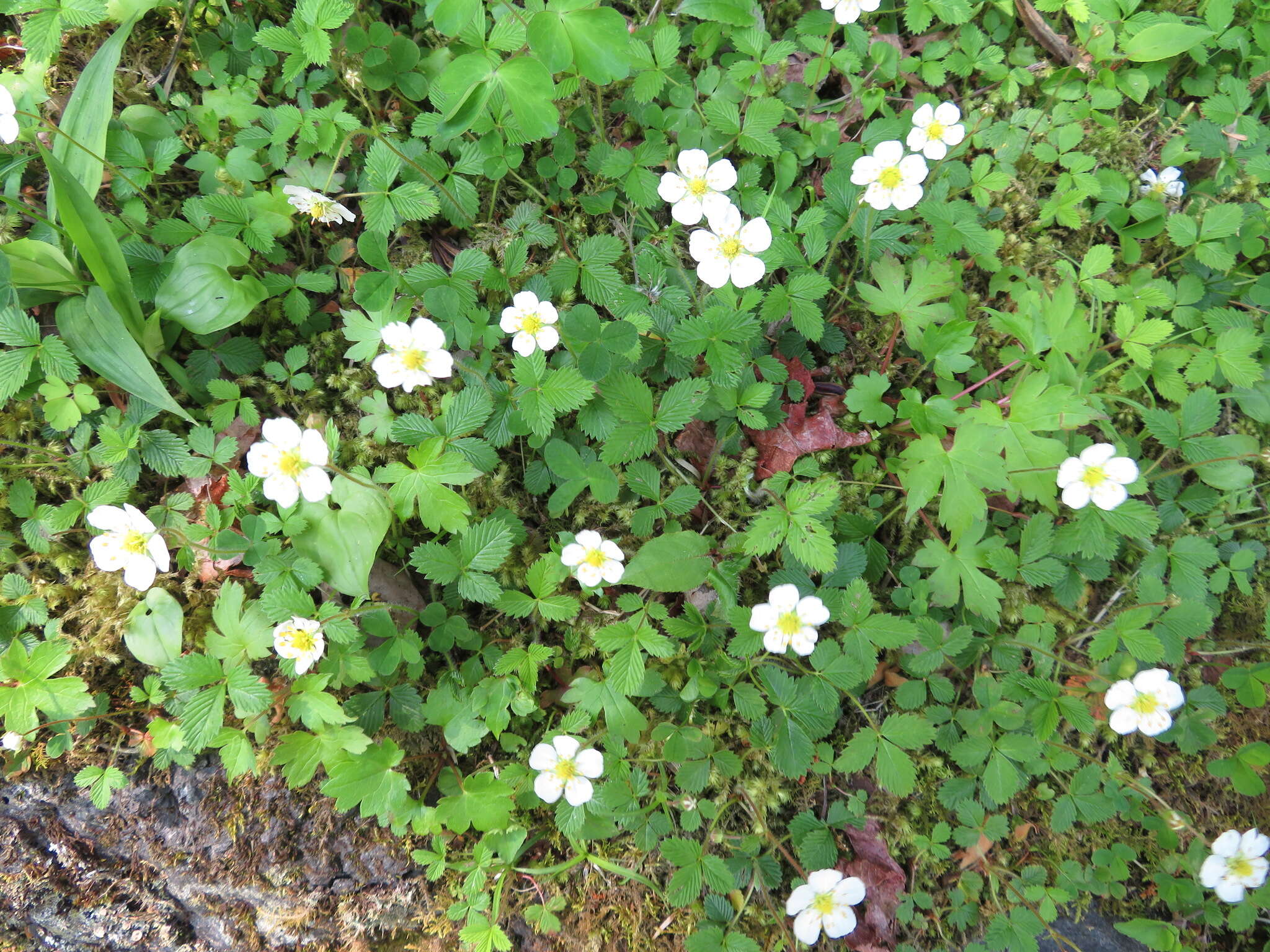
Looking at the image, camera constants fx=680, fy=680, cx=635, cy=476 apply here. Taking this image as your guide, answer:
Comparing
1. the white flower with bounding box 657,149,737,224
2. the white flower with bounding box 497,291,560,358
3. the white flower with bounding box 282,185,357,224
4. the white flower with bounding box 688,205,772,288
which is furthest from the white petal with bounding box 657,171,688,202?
the white flower with bounding box 282,185,357,224

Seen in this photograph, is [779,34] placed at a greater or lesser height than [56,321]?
greater

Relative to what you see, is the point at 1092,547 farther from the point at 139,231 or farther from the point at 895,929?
the point at 139,231

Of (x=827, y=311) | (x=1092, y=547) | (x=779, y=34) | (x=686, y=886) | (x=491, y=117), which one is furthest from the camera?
(x=779, y=34)

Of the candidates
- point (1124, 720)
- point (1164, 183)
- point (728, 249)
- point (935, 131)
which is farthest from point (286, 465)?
point (1164, 183)

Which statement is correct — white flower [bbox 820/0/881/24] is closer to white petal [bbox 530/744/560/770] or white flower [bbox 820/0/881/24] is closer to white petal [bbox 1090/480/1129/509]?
white petal [bbox 1090/480/1129/509]

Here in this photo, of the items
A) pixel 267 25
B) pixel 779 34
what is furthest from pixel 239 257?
pixel 779 34

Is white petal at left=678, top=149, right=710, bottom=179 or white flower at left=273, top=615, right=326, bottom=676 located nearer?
white flower at left=273, top=615, right=326, bottom=676
